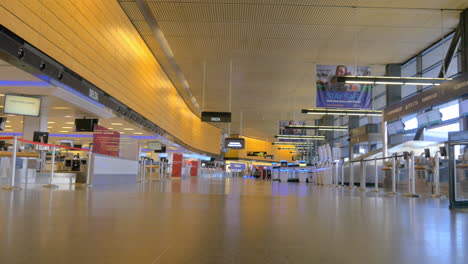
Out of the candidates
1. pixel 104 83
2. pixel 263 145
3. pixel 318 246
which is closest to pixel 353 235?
pixel 318 246

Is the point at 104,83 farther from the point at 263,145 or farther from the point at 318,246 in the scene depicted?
the point at 263,145

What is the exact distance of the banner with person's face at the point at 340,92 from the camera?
12.0 m

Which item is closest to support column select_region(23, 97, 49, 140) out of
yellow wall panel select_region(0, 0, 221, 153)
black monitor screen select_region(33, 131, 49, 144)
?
black monitor screen select_region(33, 131, 49, 144)

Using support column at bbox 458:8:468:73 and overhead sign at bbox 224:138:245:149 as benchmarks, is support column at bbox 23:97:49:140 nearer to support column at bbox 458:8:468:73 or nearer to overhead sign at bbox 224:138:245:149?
support column at bbox 458:8:468:73

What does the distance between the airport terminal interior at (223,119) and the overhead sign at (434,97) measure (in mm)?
47

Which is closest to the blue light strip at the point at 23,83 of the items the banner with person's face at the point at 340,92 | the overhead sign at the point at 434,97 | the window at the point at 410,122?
the banner with person's face at the point at 340,92

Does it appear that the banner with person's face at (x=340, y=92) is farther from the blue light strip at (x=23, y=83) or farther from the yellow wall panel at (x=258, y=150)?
the yellow wall panel at (x=258, y=150)

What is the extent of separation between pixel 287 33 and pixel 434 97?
464cm

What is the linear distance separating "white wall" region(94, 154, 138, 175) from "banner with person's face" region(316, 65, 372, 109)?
21.3 ft

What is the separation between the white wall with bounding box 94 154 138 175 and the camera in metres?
9.62

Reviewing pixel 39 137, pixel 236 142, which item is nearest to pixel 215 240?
pixel 39 137

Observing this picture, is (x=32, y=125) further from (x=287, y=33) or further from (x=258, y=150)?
(x=258, y=150)

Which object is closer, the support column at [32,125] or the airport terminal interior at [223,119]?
the airport terminal interior at [223,119]

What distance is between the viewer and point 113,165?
10.6m
